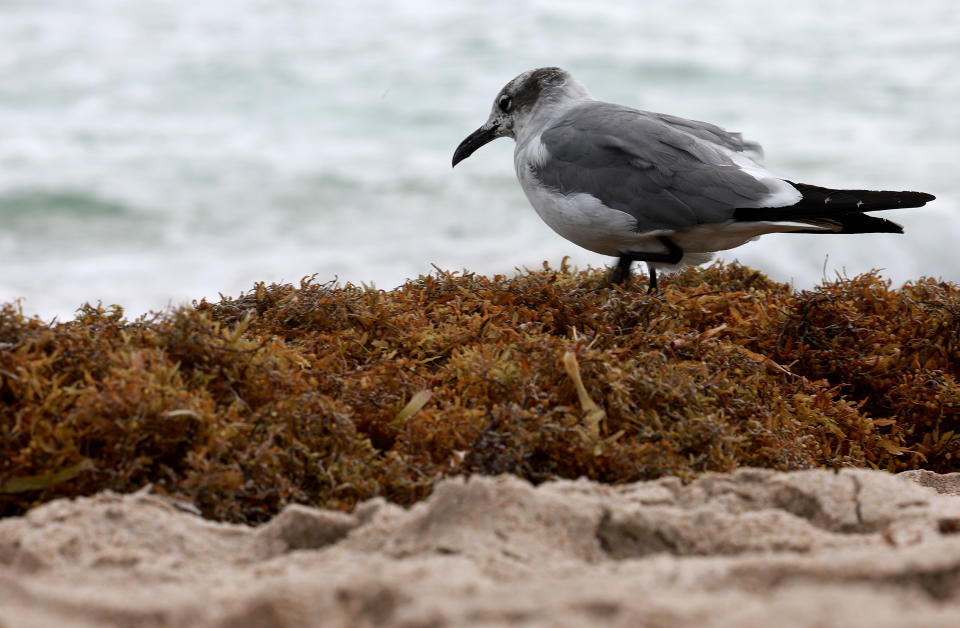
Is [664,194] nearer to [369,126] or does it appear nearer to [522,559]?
A: [522,559]

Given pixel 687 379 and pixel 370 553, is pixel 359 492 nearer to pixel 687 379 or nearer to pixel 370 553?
pixel 370 553

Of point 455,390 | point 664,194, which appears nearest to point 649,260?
point 664,194

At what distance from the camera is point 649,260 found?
3.90 metres

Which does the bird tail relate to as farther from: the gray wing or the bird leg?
the bird leg

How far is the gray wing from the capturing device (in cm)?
366

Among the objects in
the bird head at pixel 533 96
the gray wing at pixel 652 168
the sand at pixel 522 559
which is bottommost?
the sand at pixel 522 559

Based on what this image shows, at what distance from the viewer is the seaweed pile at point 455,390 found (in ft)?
6.95

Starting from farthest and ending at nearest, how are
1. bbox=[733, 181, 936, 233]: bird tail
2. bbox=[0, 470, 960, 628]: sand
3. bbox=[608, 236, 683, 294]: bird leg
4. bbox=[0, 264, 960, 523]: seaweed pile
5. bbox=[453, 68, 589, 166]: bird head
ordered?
bbox=[453, 68, 589, 166]: bird head → bbox=[608, 236, 683, 294]: bird leg → bbox=[733, 181, 936, 233]: bird tail → bbox=[0, 264, 960, 523]: seaweed pile → bbox=[0, 470, 960, 628]: sand

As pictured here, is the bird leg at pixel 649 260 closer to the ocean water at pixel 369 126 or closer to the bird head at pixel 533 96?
the bird head at pixel 533 96

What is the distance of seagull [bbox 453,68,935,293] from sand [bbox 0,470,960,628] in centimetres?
180

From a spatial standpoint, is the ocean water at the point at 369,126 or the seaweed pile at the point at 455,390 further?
the ocean water at the point at 369,126

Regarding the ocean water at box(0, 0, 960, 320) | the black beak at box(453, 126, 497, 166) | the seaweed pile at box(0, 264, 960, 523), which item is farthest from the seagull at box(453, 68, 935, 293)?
the ocean water at box(0, 0, 960, 320)

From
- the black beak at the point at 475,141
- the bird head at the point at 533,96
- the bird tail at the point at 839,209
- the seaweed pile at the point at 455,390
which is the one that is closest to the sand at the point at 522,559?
the seaweed pile at the point at 455,390

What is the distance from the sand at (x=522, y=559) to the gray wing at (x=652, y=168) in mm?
1813
